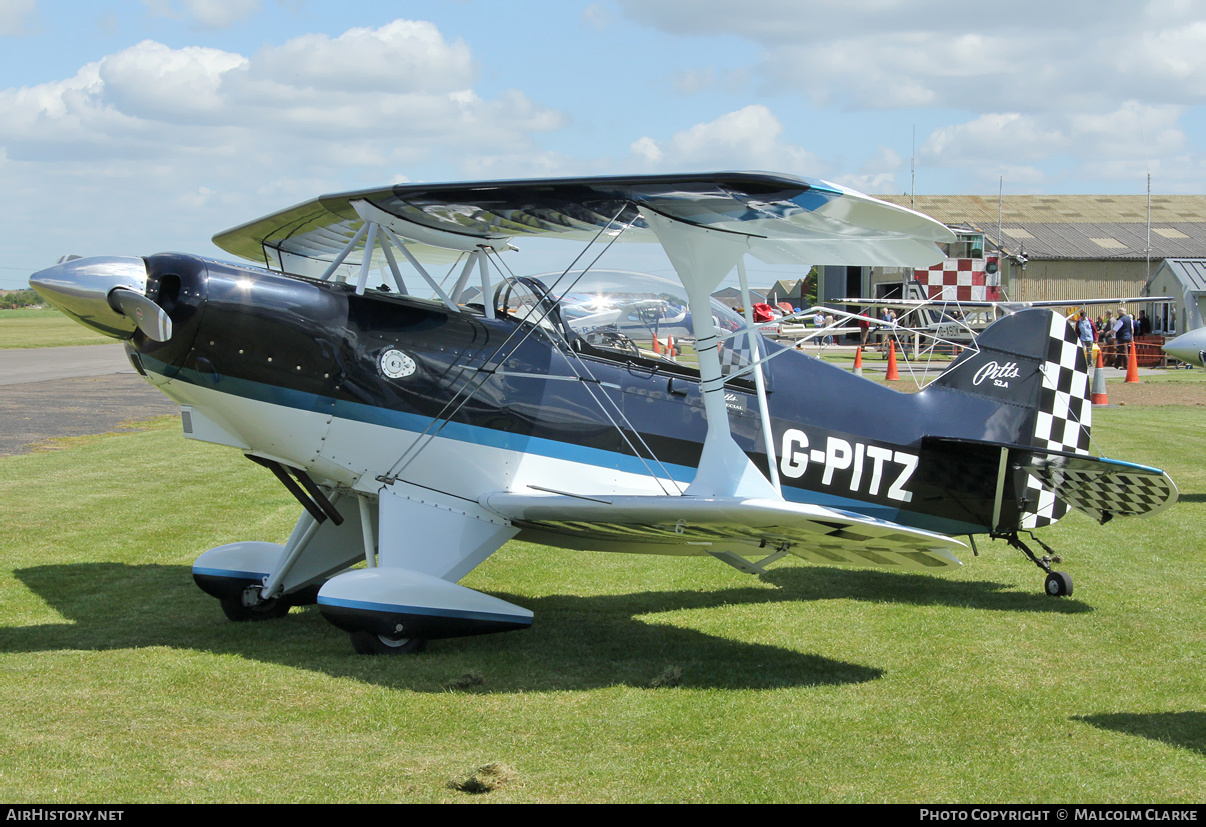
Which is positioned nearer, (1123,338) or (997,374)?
(997,374)

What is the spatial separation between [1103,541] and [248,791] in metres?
7.38

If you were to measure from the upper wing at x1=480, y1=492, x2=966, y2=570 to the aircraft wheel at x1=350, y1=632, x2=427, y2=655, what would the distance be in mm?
834

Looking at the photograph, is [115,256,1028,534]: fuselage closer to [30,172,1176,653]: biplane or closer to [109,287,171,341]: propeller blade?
[30,172,1176,653]: biplane

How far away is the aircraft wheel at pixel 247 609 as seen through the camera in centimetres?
632

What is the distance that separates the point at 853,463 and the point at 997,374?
1419 millimetres

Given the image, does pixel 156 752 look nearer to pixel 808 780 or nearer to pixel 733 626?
pixel 808 780

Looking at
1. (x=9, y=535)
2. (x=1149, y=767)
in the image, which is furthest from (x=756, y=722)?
(x=9, y=535)

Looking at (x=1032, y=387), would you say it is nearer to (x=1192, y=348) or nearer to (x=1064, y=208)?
(x=1192, y=348)

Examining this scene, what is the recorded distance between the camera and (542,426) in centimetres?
587

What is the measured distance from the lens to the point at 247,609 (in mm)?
6340

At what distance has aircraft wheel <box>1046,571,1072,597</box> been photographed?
6.92 metres

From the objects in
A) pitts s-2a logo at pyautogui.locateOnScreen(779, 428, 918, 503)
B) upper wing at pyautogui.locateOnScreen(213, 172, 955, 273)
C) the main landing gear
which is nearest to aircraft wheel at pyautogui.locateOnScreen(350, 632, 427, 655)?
upper wing at pyautogui.locateOnScreen(213, 172, 955, 273)

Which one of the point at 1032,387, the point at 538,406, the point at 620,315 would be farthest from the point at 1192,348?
the point at 538,406

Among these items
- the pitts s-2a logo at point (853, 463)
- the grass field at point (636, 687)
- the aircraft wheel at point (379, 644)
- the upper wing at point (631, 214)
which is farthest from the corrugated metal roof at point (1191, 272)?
the aircraft wheel at point (379, 644)
